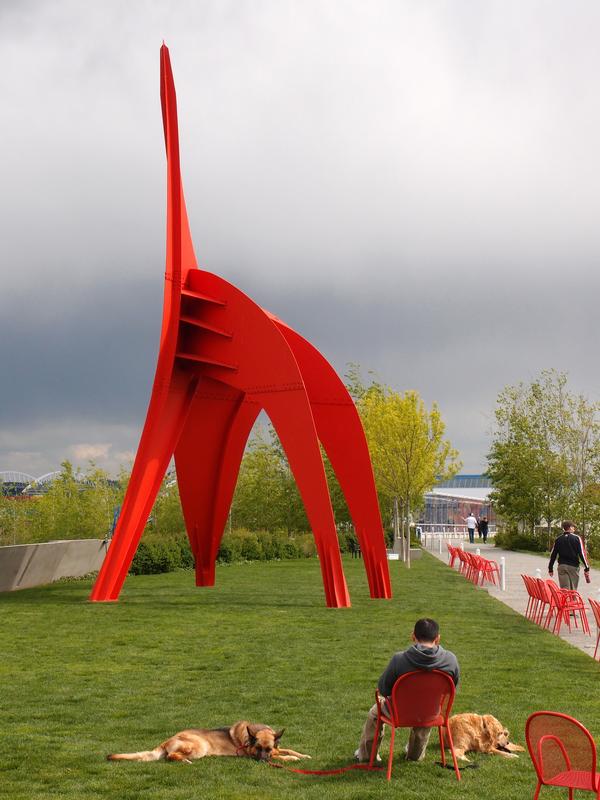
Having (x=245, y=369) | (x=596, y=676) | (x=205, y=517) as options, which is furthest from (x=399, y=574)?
(x=596, y=676)

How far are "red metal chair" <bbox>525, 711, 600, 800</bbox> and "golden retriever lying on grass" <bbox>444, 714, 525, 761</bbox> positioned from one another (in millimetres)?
1936

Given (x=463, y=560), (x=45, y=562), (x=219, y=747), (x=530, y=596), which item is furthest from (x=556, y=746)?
(x=463, y=560)

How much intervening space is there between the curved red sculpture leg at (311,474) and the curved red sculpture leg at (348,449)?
1.40 meters

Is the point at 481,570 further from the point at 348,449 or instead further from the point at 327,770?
the point at 327,770

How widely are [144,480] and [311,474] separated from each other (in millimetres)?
3207

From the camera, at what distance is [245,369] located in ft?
59.3

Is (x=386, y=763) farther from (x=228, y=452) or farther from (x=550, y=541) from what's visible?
(x=550, y=541)

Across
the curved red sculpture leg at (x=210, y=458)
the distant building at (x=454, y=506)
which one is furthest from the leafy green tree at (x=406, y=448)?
the distant building at (x=454, y=506)

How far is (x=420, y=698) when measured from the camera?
21.2ft

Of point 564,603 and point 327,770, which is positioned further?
point 564,603

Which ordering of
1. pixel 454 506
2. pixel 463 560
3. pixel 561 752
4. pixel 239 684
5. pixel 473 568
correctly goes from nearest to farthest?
1. pixel 561 752
2. pixel 239 684
3. pixel 473 568
4. pixel 463 560
5. pixel 454 506

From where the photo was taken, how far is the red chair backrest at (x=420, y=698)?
251 inches

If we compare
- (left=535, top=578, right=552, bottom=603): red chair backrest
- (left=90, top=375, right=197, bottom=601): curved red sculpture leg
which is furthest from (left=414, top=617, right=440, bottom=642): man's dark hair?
(left=90, top=375, right=197, bottom=601): curved red sculpture leg

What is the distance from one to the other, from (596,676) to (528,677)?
869mm
